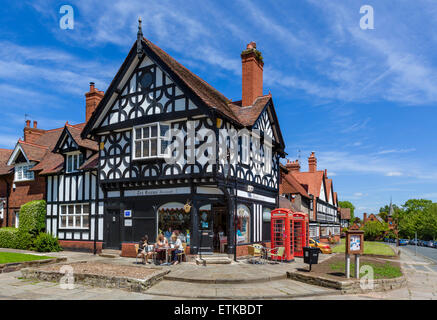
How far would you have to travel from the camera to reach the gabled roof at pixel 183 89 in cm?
1654

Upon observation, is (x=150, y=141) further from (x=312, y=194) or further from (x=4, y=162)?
(x=312, y=194)

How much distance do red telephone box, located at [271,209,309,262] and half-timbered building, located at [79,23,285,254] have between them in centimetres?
167

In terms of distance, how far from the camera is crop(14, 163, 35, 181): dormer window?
25422mm

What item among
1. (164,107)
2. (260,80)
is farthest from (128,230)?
(260,80)

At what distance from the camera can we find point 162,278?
12.6m

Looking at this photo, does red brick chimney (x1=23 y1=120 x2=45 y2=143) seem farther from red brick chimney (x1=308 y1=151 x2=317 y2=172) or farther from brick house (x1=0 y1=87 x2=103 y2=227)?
red brick chimney (x1=308 y1=151 x2=317 y2=172)

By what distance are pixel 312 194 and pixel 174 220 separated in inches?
1068

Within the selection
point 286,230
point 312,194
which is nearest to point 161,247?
point 286,230

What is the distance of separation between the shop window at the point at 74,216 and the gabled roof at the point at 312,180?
2798cm

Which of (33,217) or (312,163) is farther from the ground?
(312,163)

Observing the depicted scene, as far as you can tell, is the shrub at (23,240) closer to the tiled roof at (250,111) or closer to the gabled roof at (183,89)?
the gabled roof at (183,89)

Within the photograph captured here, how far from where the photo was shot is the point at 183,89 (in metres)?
16.7

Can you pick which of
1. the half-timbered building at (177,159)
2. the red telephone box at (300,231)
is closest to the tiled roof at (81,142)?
the half-timbered building at (177,159)

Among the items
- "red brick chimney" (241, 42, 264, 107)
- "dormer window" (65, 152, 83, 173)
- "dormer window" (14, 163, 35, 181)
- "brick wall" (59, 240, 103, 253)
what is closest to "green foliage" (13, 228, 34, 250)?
"brick wall" (59, 240, 103, 253)
